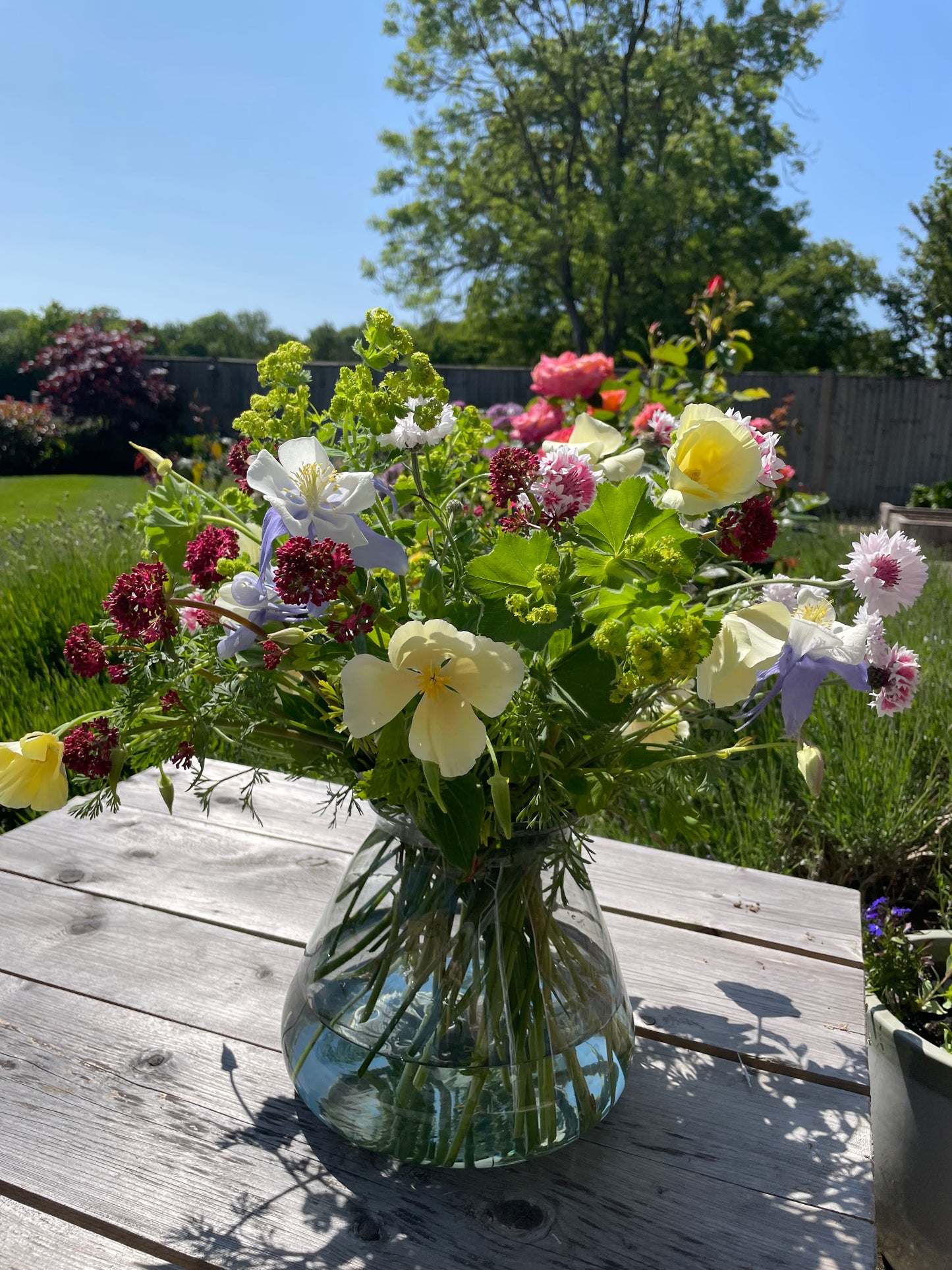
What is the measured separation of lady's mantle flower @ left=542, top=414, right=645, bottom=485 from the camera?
27.8 inches

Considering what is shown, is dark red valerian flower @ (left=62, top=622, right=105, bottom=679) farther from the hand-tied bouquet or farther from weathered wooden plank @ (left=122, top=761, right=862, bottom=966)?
weathered wooden plank @ (left=122, top=761, right=862, bottom=966)

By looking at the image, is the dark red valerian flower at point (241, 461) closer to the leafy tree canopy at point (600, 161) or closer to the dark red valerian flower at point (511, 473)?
the dark red valerian flower at point (511, 473)

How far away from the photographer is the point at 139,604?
0.55 meters

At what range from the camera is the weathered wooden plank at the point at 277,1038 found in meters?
0.78

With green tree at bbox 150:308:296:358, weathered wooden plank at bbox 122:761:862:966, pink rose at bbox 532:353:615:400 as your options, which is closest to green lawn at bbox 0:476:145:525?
pink rose at bbox 532:353:615:400

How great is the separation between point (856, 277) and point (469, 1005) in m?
22.3

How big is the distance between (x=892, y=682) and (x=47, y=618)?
2.95m

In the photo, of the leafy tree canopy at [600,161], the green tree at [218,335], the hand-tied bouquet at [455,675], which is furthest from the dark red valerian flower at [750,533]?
the green tree at [218,335]

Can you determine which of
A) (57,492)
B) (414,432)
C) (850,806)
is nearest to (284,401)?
(414,432)

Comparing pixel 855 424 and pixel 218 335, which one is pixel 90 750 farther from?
pixel 218 335

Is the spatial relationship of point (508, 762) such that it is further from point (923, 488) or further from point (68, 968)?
point (923, 488)

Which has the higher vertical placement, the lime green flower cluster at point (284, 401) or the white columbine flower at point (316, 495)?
the lime green flower cluster at point (284, 401)

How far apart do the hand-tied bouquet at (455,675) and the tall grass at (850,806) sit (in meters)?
1.15

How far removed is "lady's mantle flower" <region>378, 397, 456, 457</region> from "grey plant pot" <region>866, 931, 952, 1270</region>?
1248mm
